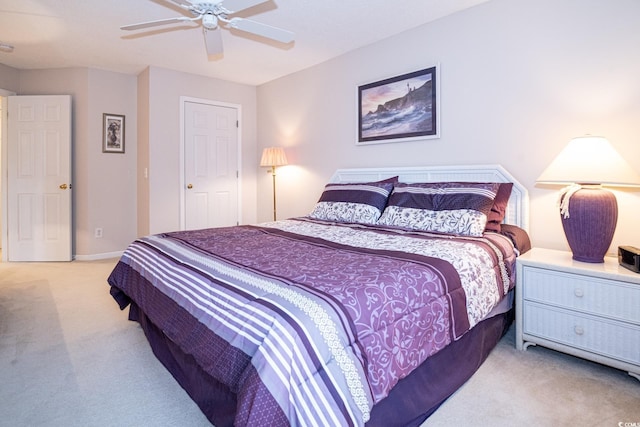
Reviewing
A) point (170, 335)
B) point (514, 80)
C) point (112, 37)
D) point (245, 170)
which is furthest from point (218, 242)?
point (245, 170)

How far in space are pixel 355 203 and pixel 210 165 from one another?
→ 2576mm

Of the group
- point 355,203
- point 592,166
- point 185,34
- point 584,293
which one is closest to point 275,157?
point 185,34

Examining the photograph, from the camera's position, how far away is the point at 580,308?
195cm

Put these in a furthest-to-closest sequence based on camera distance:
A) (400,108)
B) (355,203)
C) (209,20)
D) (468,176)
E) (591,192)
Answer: (400,108), (355,203), (468,176), (209,20), (591,192)

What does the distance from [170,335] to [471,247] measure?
162cm

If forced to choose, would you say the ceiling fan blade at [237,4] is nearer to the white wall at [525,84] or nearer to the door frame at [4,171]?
the white wall at [525,84]

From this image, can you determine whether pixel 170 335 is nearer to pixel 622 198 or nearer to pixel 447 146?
pixel 447 146

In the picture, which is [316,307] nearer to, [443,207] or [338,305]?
[338,305]

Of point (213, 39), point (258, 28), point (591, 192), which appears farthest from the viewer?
point (213, 39)

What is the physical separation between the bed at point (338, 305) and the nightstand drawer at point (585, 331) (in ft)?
0.64

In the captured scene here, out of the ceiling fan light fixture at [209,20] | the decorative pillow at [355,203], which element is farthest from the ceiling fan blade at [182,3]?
the decorative pillow at [355,203]

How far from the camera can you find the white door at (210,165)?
4.62m

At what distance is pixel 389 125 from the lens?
11.3 ft

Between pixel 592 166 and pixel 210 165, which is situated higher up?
pixel 210 165
